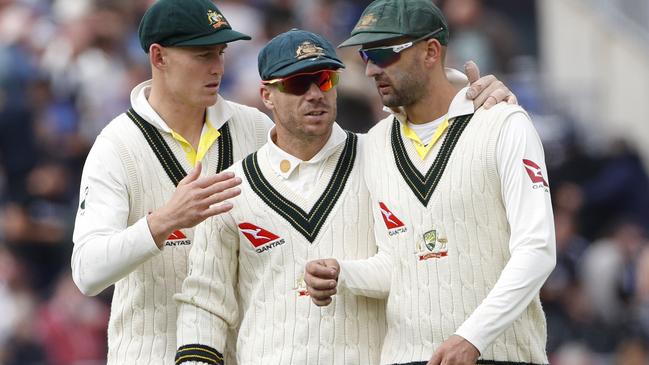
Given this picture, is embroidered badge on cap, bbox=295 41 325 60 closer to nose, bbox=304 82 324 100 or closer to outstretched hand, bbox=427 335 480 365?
nose, bbox=304 82 324 100

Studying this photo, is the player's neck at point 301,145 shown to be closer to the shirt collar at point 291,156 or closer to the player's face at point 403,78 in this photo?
the shirt collar at point 291,156

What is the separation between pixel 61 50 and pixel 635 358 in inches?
249

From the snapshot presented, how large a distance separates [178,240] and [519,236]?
166cm

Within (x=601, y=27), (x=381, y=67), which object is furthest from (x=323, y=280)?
(x=601, y=27)

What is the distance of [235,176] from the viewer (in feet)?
23.4

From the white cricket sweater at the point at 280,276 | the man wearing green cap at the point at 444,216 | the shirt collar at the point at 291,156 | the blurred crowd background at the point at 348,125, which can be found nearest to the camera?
the man wearing green cap at the point at 444,216

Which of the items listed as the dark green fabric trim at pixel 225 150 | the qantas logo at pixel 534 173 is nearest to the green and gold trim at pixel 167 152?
the dark green fabric trim at pixel 225 150

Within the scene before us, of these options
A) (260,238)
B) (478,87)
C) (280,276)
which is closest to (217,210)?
(260,238)

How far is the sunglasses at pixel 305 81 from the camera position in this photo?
7207 mm

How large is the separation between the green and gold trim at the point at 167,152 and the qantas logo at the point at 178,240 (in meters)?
0.23

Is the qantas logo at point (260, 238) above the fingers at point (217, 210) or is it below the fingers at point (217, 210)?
below

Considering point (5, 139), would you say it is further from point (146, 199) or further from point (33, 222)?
point (146, 199)

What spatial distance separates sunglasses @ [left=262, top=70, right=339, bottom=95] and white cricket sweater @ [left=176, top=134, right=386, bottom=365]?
1.08 ft

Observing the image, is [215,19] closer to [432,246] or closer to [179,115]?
[179,115]
